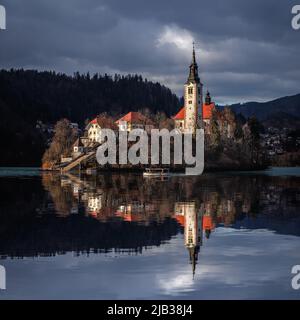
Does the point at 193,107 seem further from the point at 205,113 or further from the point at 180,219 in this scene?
the point at 180,219

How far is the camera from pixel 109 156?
134 metres

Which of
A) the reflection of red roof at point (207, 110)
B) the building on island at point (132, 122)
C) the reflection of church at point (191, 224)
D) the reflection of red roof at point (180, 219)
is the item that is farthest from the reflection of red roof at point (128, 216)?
the reflection of red roof at point (207, 110)

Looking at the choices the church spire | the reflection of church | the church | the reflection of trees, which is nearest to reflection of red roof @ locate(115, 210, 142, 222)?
the reflection of trees

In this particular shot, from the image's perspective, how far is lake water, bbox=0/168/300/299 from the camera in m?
16.9

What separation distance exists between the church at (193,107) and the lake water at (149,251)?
12087 centimetres

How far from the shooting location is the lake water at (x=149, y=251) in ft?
55.4

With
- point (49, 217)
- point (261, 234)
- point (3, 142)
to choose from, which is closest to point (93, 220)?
point (49, 217)

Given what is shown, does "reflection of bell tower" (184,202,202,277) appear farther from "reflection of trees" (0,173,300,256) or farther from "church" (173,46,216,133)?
"church" (173,46,216,133)

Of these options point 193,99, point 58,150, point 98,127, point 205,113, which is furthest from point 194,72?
point 58,150

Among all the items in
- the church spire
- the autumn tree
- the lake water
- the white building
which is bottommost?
the lake water

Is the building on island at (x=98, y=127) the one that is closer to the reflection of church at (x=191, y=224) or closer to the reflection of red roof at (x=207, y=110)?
the reflection of red roof at (x=207, y=110)
